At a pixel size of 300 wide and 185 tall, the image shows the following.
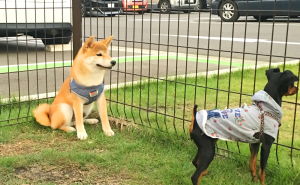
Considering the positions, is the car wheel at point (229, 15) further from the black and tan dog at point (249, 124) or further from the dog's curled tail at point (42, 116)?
the dog's curled tail at point (42, 116)

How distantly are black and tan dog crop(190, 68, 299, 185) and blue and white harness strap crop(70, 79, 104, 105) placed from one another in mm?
1489

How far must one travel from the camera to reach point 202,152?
107 inches

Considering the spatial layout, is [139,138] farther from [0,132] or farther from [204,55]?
[204,55]

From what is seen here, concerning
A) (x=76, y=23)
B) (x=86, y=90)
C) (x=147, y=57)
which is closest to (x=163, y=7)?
(x=76, y=23)

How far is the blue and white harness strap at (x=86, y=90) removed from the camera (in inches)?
152

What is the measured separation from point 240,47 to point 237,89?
167 inches

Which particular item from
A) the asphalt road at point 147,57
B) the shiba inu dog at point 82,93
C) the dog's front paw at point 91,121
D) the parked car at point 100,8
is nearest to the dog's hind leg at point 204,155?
the shiba inu dog at point 82,93

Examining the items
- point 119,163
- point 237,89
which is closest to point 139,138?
point 119,163

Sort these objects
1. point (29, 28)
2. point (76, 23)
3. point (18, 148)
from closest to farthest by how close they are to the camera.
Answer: point (18, 148) < point (76, 23) < point (29, 28)

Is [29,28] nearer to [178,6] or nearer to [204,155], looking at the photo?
[178,6]

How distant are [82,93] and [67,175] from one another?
104 cm

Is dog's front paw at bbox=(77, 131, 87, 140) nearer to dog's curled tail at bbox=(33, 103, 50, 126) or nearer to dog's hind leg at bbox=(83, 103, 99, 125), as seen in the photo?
dog's hind leg at bbox=(83, 103, 99, 125)

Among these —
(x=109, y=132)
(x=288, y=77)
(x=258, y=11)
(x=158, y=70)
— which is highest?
(x=258, y=11)

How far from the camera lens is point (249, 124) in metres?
2.73
